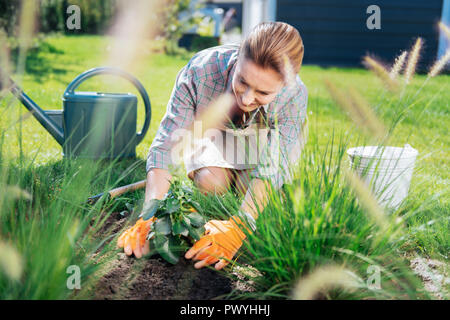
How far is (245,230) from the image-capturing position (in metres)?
1.52

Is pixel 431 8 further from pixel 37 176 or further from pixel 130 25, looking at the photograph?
pixel 37 176

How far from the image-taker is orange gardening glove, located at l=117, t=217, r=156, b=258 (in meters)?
1.65

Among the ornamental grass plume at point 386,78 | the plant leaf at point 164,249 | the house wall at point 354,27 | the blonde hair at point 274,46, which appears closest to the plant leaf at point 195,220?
the plant leaf at point 164,249

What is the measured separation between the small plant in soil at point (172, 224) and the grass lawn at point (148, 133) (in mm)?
209

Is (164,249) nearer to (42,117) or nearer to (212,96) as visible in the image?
(212,96)

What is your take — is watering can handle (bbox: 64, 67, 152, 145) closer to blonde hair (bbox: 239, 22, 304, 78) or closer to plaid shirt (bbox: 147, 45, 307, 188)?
plaid shirt (bbox: 147, 45, 307, 188)

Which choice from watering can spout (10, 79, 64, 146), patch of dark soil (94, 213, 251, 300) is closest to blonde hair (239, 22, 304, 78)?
patch of dark soil (94, 213, 251, 300)

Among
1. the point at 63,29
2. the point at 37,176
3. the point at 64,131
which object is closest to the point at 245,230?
the point at 37,176

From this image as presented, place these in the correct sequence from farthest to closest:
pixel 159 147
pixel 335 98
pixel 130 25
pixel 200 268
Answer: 1. pixel 130 25
2. pixel 159 147
3. pixel 200 268
4. pixel 335 98

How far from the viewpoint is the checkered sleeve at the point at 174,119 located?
1958 millimetres

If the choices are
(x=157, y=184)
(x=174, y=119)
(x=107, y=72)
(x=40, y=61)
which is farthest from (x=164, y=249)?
(x=40, y=61)

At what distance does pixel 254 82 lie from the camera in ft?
5.82

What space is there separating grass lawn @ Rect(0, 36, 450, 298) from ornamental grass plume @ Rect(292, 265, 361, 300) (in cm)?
24

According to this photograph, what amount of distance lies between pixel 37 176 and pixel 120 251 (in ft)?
2.11
